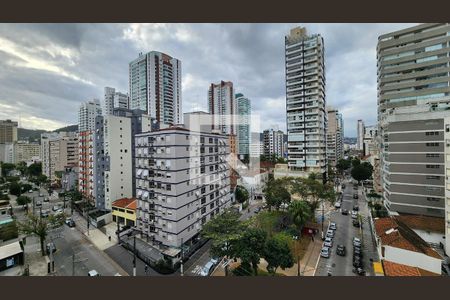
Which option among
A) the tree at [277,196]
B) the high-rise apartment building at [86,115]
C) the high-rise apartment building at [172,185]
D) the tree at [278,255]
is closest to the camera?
the tree at [278,255]

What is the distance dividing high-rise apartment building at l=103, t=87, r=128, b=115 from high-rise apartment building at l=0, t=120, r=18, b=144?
64841mm

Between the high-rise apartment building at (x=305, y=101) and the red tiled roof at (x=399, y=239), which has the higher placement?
the high-rise apartment building at (x=305, y=101)

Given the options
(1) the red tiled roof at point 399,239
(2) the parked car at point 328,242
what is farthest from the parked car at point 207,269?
(1) the red tiled roof at point 399,239

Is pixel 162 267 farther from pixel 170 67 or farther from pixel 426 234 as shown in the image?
pixel 170 67

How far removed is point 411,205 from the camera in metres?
24.9

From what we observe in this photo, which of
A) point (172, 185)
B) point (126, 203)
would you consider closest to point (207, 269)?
point (172, 185)

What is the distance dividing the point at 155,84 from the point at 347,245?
63773 millimetres

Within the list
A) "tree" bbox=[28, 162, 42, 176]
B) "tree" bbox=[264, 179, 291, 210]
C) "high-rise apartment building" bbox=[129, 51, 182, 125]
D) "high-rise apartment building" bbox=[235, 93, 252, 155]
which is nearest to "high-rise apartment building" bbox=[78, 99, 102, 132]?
"tree" bbox=[28, 162, 42, 176]

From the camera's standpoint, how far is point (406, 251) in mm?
16266

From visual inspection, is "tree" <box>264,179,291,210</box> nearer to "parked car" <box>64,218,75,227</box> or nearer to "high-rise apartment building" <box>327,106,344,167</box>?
"parked car" <box>64,218,75,227</box>

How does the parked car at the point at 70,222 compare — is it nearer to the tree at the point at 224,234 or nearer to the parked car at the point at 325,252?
the tree at the point at 224,234

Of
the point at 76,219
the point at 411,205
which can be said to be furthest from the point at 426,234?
the point at 76,219

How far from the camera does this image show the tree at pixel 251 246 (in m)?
15.1

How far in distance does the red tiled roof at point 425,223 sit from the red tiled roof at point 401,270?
7.65m
